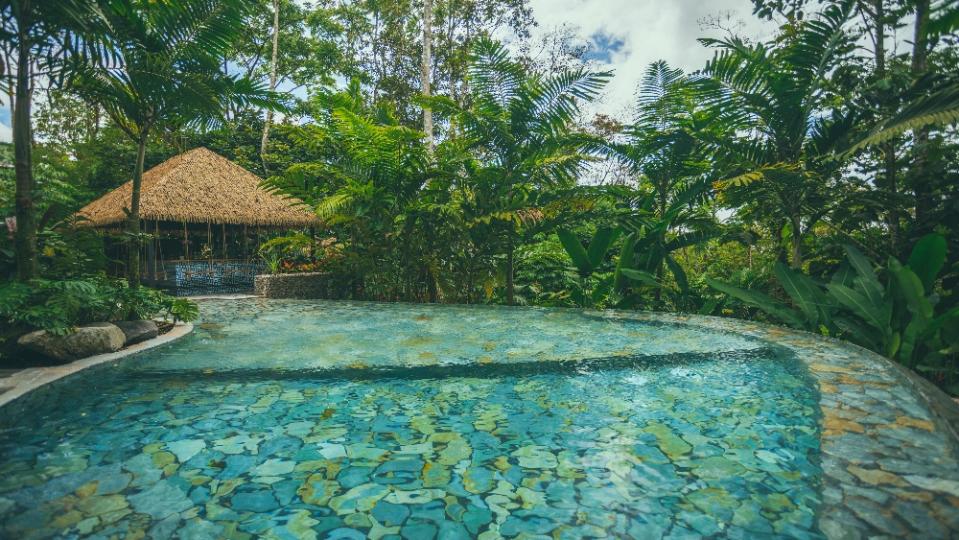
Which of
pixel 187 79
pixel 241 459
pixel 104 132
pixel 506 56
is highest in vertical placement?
pixel 104 132

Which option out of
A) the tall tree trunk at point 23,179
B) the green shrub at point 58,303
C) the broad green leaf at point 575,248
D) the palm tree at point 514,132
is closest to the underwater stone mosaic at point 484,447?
the green shrub at point 58,303

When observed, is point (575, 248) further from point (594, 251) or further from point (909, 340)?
point (909, 340)

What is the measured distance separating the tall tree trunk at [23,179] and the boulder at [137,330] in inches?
28.3

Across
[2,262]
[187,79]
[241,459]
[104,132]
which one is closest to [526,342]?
[241,459]

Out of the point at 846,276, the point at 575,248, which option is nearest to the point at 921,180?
the point at 846,276

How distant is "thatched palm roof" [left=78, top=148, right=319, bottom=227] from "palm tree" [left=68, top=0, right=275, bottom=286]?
232 inches

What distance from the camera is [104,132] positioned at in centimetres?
1667

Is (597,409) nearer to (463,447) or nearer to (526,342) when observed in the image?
(463,447)

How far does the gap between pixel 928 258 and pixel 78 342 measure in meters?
A: 5.65

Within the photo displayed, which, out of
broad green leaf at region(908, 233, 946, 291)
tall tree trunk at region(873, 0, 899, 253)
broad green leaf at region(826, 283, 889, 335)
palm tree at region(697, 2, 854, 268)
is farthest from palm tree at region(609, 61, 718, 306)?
broad green leaf at region(908, 233, 946, 291)

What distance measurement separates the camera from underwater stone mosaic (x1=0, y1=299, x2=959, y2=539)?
60.0 inches

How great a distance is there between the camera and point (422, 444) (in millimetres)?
2176

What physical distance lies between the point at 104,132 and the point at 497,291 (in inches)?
652

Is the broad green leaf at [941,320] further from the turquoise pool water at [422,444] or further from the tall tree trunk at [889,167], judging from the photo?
the tall tree trunk at [889,167]
